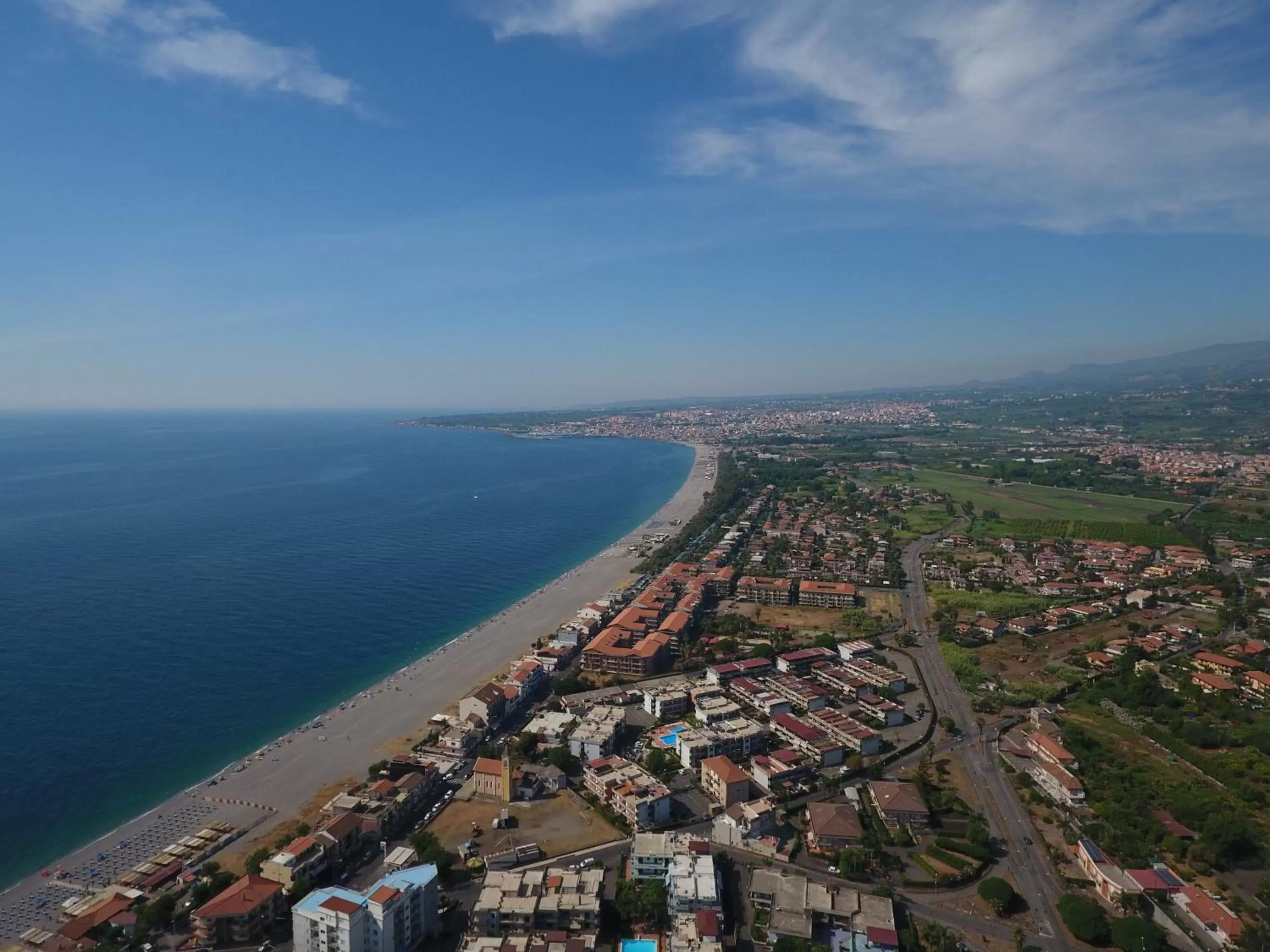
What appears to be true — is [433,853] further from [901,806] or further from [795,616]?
[795,616]

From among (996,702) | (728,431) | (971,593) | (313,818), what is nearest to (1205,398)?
(728,431)

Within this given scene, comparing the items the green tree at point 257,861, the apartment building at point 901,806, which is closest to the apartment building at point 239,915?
the green tree at point 257,861

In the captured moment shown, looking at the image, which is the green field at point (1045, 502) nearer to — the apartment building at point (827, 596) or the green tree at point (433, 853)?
the apartment building at point (827, 596)

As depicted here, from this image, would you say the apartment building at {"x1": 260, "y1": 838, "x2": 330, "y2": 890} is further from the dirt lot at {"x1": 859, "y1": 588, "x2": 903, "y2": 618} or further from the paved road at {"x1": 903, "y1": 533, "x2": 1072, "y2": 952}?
the dirt lot at {"x1": 859, "y1": 588, "x2": 903, "y2": 618}

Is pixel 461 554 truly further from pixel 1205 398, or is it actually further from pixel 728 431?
pixel 1205 398

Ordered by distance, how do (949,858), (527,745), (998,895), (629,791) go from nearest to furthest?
1. (998,895)
2. (949,858)
3. (629,791)
4. (527,745)

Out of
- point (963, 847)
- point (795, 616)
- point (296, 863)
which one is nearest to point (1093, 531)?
point (795, 616)
